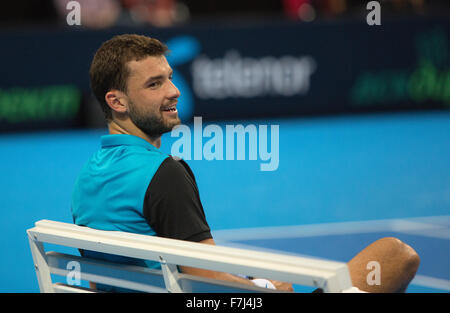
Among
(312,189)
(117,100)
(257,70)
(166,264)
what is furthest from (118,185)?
(257,70)

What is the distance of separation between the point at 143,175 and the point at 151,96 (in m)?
0.39

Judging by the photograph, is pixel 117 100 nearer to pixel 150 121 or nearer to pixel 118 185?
pixel 150 121

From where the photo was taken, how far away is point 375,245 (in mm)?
2869

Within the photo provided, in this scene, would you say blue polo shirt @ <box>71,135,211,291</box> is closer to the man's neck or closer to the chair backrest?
the man's neck

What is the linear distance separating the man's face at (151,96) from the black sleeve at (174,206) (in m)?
0.34

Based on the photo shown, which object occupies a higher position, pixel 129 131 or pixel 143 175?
pixel 129 131

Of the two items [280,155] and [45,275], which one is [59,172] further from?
[45,275]

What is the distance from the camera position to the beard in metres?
2.67

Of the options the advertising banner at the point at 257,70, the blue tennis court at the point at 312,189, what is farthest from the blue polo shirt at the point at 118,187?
the advertising banner at the point at 257,70

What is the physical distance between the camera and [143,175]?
2.39 metres

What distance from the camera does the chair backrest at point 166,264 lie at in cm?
181

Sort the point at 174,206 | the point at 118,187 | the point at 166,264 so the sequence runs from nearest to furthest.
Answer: the point at 166,264
the point at 174,206
the point at 118,187

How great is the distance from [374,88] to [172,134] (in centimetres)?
319

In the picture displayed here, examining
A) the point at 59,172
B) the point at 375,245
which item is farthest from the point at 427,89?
the point at 375,245
